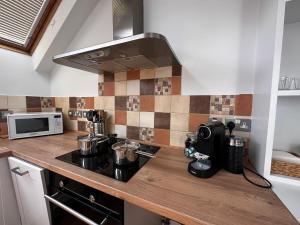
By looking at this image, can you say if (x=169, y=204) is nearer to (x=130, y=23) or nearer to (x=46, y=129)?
(x=130, y=23)

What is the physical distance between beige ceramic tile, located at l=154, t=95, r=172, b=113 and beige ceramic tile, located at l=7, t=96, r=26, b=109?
1.51m

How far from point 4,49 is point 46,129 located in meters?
0.93

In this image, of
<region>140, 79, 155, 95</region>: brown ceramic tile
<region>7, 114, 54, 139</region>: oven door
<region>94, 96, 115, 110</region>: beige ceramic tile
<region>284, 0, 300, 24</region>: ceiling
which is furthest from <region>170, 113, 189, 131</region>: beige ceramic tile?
<region>7, 114, 54, 139</region>: oven door

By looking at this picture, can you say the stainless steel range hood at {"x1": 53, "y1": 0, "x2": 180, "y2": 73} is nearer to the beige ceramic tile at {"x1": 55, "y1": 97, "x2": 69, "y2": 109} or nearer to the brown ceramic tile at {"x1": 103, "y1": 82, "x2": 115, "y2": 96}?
the brown ceramic tile at {"x1": 103, "y1": 82, "x2": 115, "y2": 96}

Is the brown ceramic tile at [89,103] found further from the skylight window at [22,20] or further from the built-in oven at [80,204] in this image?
the skylight window at [22,20]

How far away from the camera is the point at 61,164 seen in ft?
2.71

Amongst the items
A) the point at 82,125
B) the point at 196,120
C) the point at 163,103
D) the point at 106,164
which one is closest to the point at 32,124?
the point at 82,125

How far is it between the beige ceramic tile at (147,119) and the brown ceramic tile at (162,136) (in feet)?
0.25

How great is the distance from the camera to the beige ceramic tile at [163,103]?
Answer: 115 cm

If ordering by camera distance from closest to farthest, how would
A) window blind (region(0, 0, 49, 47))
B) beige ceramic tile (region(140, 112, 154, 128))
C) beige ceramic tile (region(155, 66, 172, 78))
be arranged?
beige ceramic tile (region(155, 66, 172, 78)), beige ceramic tile (region(140, 112, 154, 128)), window blind (region(0, 0, 49, 47))

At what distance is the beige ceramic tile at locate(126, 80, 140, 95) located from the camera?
127 cm

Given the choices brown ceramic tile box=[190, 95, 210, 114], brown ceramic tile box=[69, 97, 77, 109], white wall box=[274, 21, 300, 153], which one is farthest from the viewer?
brown ceramic tile box=[69, 97, 77, 109]

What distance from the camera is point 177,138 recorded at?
44.6 inches

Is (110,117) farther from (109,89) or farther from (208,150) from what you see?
(208,150)
